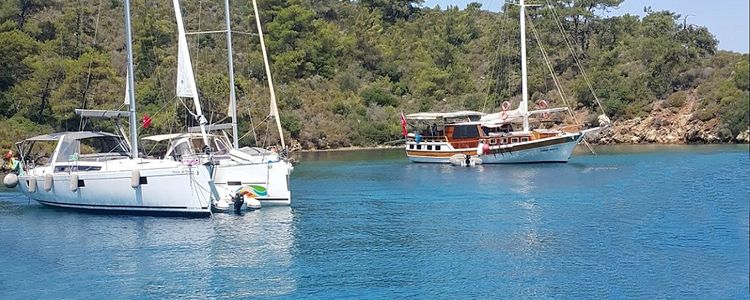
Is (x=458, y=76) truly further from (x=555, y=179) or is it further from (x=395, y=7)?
(x=555, y=179)

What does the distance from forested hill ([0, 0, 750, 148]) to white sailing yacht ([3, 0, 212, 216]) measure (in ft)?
87.4

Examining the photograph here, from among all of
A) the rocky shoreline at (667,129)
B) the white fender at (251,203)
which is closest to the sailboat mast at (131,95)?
the white fender at (251,203)

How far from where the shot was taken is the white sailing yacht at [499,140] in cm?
5694

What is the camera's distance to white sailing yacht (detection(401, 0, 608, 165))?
56938 mm

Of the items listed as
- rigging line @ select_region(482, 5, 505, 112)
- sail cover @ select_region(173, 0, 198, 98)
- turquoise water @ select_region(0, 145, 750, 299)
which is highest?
rigging line @ select_region(482, 5, 505, 112)

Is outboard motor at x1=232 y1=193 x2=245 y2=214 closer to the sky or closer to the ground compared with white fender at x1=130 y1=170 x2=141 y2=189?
closer to the ground

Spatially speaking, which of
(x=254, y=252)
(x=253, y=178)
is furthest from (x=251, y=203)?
(x=254, y=252)

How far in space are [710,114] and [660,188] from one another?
38601 millimetres

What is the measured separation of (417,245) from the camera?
2705 centimetres

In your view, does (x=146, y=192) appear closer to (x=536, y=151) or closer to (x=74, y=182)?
(x=74, y=182)

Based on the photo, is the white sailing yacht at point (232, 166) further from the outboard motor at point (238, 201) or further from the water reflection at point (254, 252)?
the water reflection at point (254, 252)

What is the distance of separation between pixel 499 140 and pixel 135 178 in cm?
3229

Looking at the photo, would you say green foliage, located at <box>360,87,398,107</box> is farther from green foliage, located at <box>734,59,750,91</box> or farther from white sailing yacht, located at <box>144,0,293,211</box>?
green foliage, located at <box>734,59,750,91</box>

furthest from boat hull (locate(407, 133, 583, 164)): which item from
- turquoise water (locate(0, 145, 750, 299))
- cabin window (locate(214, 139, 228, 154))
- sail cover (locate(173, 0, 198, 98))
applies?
sail cover (locate(173, 0, 198, 98))
